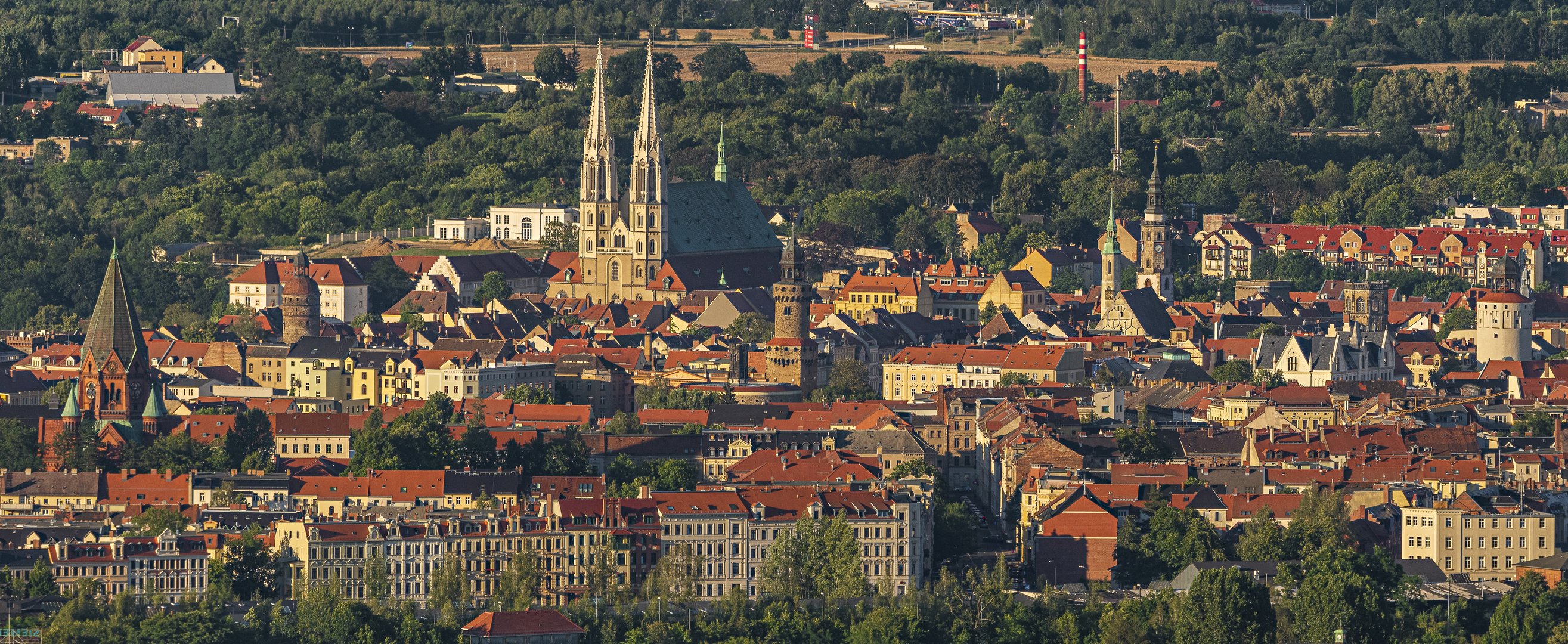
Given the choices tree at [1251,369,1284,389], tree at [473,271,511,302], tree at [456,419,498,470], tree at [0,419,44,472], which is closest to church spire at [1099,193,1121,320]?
tree at [1251,369,1284,389]

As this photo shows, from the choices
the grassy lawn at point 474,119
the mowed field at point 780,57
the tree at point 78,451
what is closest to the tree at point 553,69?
the mowed field at point 780,57

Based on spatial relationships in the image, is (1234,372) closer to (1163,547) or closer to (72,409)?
(1163,547)

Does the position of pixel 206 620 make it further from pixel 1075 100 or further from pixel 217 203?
pixel 1075 100

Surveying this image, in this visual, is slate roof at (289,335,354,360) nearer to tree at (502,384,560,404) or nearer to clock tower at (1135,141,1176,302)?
tree at (502,384,560,404)

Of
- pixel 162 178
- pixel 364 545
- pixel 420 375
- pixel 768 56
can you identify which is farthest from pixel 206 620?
pixel 768 56

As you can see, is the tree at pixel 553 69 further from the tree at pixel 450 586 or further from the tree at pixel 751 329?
the tree at pixel 450 586

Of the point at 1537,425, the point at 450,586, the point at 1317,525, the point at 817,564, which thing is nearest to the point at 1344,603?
the point at 1317,525
